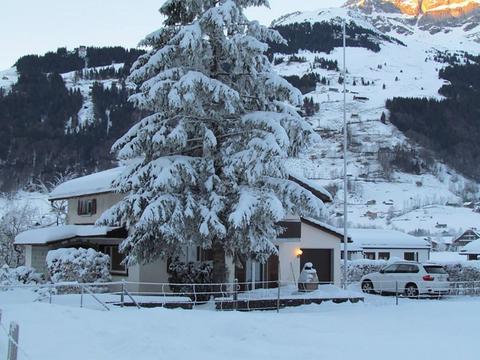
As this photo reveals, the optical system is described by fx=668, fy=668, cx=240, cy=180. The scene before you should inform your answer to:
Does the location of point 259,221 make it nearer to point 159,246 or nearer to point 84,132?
point 159,246

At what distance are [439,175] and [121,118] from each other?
92213 millimetres

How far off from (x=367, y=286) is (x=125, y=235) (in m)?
11.4

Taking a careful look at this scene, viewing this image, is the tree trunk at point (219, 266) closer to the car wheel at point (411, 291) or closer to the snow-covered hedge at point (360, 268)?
the car wheel at point (411, 291)

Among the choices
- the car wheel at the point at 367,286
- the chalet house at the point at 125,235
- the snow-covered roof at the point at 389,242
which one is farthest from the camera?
the snow-covered roof at the point at 389,242

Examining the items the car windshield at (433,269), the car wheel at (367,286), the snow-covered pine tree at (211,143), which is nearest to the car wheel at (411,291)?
the car windshield at (433,269)

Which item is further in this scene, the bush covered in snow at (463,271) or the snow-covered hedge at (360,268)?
the snow-covered hedge at (360,268)

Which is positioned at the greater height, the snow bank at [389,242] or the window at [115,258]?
the snow bank at [389,242]

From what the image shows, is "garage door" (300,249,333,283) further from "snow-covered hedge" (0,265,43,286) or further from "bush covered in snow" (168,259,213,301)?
"snow-covered hedge" (0,265,43,286)

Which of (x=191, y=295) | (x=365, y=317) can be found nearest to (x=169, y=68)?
(x=191, y=295)

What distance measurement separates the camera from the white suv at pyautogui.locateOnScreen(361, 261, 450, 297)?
27797 millimetres

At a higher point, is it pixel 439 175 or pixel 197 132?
pixel 439 175

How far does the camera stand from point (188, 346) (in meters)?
11.5

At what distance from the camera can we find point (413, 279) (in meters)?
28.2

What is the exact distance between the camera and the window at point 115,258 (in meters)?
27.9
